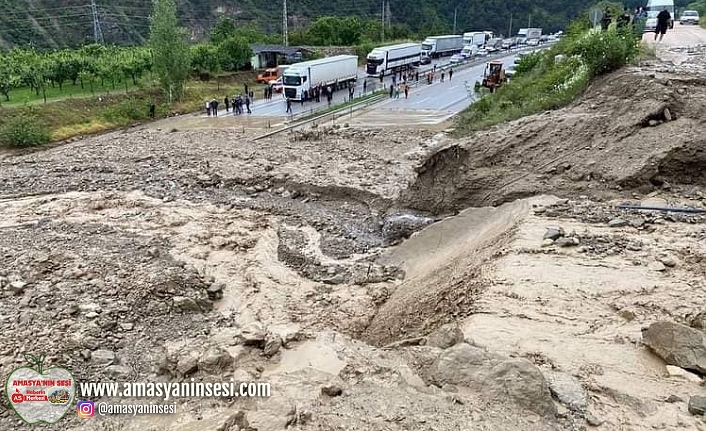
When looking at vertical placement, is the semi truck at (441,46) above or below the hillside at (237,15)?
below

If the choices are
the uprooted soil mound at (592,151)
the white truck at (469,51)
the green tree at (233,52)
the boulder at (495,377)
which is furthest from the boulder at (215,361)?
the white truck at (469,51)

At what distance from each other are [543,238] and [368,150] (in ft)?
46.8

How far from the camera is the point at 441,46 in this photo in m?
62.0

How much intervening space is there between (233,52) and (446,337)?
46.7m

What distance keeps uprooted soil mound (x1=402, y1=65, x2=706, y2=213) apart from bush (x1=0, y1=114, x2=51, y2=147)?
21405mm

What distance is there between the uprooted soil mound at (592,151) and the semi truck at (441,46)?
1748 inches

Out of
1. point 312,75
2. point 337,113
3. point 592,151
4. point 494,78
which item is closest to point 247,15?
point 312,75

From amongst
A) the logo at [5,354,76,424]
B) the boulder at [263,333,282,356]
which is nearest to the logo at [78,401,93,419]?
the logo at [5,354,76,424]

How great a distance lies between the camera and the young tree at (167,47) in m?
36.7

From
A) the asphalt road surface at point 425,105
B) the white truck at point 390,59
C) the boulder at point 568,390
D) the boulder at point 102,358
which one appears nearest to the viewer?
the boulder at point 568,390

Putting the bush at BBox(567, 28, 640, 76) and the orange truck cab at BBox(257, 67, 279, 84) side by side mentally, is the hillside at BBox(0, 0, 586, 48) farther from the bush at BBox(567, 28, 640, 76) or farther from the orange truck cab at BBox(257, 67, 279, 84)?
the bush at BBox(567, 28, 640, 76)

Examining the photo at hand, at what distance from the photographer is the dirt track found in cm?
639

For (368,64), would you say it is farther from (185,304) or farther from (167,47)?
(185,304)

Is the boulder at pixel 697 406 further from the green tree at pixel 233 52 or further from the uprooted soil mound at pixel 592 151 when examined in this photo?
the green tree at pixel 233 52
